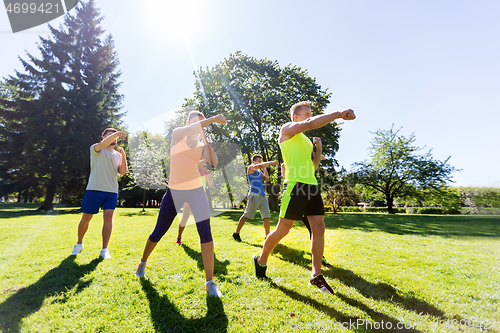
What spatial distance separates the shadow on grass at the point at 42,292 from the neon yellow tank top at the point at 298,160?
3050mm

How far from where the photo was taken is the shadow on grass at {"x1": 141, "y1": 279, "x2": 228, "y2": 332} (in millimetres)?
2123

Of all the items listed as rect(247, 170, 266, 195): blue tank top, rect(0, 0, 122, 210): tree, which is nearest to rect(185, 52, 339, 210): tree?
rect(0, 0, 122, 210): tree

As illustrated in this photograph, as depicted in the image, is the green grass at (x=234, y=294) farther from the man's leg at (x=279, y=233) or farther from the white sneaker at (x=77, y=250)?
the man's leg at (x=279, y=233)

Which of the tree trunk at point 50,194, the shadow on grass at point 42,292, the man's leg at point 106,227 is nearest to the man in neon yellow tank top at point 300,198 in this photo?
the shadow on grass at point 42,292

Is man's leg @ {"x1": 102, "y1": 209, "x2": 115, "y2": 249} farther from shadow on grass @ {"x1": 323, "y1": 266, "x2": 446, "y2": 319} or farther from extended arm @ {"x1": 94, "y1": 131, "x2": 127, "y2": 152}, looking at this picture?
shadow on grass @ {"x1": 323, "y1": 266, "x2": 446, "y2": 319}

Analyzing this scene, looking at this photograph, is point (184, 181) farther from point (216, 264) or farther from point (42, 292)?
point (42, 292)

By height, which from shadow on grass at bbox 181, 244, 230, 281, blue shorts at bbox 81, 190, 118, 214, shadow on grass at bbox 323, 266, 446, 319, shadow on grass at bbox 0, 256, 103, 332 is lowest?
shadow on grass at bbox 323, 266, 446, 319

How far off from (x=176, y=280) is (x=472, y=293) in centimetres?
389

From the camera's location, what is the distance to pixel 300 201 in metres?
3.08

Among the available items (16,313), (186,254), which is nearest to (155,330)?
(16,313)

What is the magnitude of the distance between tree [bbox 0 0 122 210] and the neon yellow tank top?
77.4ft

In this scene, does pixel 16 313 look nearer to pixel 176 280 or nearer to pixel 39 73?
pixel 176 280

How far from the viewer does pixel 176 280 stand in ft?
10.6

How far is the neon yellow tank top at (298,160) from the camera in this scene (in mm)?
3160
